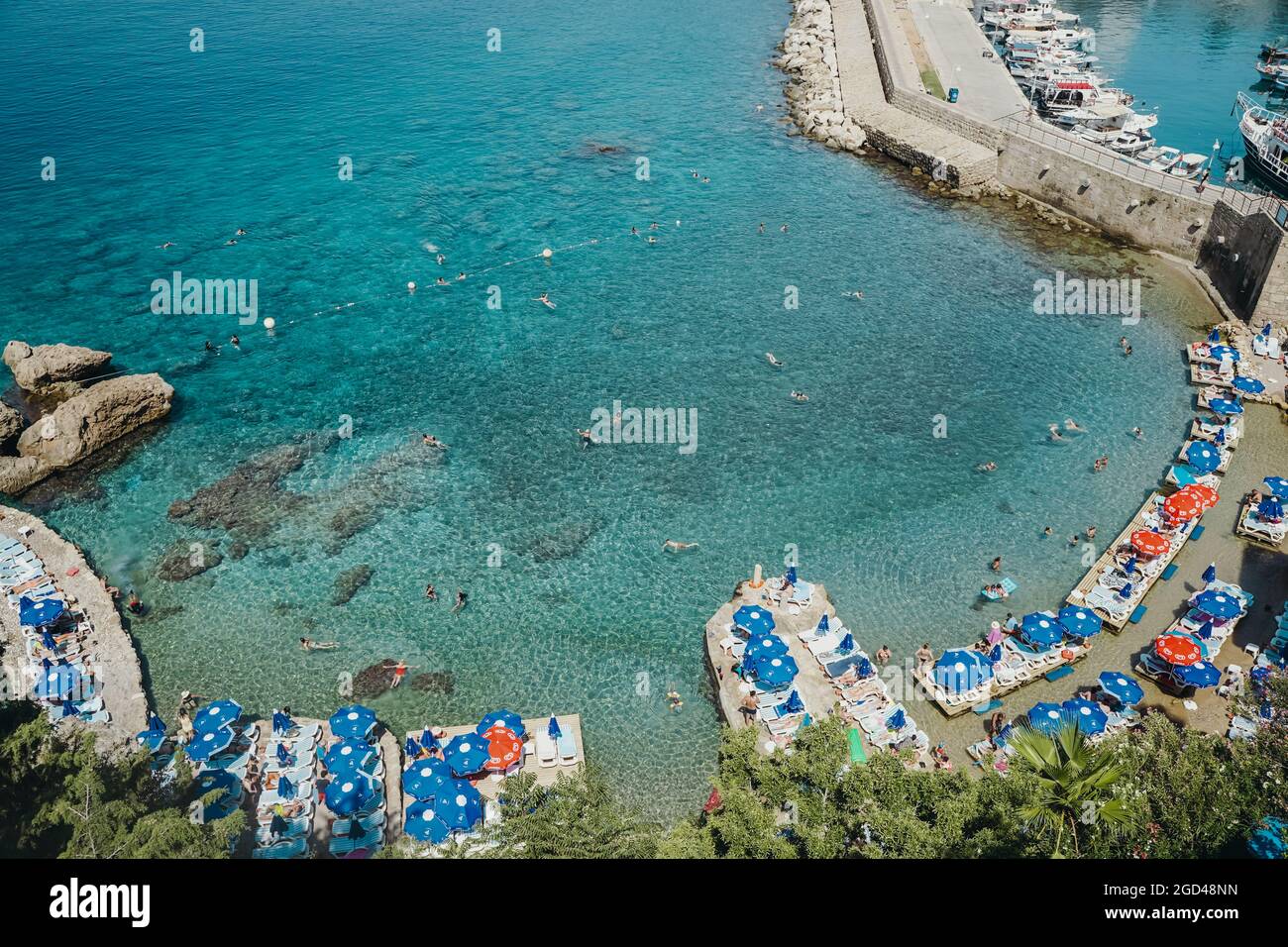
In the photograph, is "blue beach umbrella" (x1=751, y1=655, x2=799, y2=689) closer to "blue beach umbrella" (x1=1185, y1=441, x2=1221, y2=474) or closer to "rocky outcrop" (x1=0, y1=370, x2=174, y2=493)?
"blue beach umbrella" (x1=1185, y1=441, x2=1221, y2=474)

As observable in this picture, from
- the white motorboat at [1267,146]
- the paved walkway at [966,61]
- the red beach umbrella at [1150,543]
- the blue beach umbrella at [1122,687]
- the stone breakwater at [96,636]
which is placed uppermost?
the paved walkway at [966,61]

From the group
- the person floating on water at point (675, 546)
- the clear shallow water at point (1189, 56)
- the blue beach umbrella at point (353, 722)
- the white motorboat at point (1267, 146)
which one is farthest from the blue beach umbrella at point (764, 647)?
the clear shallow water at point (1189, 56)

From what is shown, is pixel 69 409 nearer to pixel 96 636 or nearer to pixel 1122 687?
pixel 96 636

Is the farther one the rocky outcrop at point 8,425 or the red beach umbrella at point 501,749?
the rocky outcrop at point 8,425

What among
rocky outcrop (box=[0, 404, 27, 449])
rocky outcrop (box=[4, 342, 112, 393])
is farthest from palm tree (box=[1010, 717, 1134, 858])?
rocky outcrop (box=[4, 342, 112, 393])

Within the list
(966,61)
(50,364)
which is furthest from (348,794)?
(966,61)

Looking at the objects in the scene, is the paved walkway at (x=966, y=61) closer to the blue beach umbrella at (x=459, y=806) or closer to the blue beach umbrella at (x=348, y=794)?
the blue beach umbrella at (x=459, y=806)
